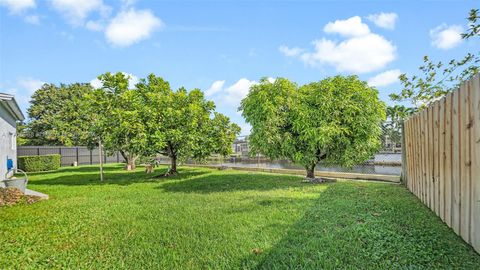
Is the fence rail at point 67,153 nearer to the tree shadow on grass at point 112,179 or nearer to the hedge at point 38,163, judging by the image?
the hedge at point 38,163

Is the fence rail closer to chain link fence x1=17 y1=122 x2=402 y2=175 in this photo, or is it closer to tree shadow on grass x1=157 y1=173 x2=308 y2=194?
chain link fence x1=17 y1=122 x2=402 y2=175

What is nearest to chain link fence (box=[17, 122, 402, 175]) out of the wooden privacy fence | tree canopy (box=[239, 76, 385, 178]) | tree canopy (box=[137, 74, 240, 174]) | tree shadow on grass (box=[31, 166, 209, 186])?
tree canopy (box=[239, 76, 385, 178])

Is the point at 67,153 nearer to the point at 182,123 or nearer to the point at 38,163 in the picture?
the point at 38,163

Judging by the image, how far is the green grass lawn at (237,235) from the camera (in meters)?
2.80

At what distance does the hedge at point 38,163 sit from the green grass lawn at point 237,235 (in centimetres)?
1477

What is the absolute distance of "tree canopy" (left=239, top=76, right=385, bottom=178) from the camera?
794cm

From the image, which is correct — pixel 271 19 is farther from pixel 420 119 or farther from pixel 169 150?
pixel 169 150

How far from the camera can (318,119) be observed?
8008mm

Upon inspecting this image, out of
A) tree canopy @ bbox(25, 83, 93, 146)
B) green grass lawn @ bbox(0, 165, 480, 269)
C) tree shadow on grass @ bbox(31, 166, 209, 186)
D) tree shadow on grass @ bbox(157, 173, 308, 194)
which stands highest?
tree canopy @ bbox(25, 83, 93, 146)

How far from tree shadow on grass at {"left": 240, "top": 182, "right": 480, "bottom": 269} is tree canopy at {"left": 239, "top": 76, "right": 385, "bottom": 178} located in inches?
134

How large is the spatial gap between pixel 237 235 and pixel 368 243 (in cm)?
155

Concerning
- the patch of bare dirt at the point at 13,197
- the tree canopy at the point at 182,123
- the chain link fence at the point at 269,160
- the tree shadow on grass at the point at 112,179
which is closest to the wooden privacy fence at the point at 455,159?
the chain link fence at the point at 269,160

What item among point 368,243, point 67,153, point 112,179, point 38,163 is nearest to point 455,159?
point 368,243

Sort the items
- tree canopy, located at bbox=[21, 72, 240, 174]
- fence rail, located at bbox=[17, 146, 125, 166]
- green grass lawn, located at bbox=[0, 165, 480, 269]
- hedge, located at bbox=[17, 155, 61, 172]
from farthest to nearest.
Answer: fence rail, located at bbox=[17, 146, 125, 166] < hedge, located at bbox=[17, 155, 61, 172] < tree canopy, located at bbox=[21, 72, 240, 174] < green grass lawn, located at bbox=[0, 165, 480, 269]
